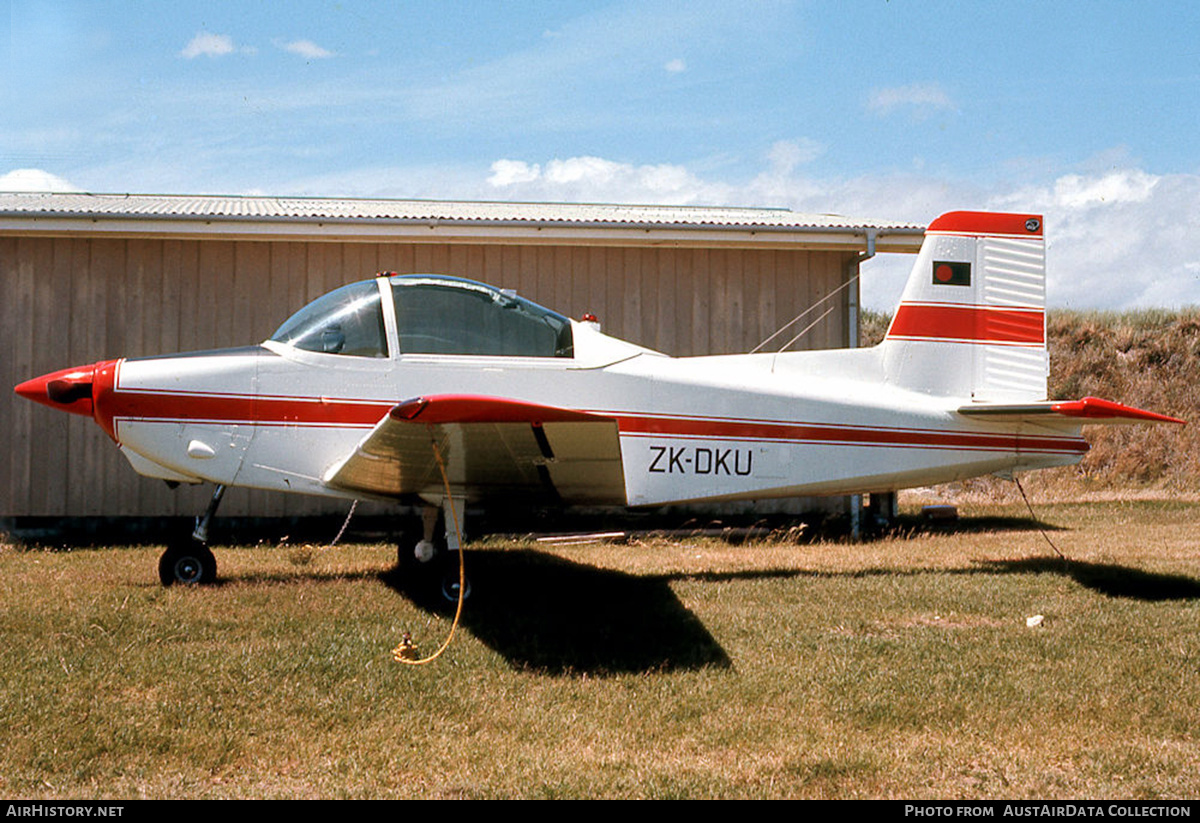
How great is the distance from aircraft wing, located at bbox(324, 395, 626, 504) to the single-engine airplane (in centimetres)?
3

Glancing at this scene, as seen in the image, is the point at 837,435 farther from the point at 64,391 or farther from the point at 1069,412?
the point at 64,391

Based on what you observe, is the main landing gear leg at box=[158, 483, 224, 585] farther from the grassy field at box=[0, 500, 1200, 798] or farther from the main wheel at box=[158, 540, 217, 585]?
the grassy field at box=[0, 500, 1200, 798]

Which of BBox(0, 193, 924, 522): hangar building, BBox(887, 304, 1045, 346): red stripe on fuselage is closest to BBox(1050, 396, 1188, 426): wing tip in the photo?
BBox(887, 304, 1045, 346): red stripe on fuselage

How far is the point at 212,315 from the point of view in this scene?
30.6 ft

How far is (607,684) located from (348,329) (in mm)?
3110

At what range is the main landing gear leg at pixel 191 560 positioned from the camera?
6.35 meters

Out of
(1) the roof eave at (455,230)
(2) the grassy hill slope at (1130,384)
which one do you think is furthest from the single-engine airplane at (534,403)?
(2) the grassy hill slope at (1130,384)

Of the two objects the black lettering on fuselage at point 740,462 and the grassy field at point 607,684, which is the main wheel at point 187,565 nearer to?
the grassy field at point 607,684

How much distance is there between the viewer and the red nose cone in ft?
20.3

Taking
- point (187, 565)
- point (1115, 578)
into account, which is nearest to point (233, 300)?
point (187, 565)
